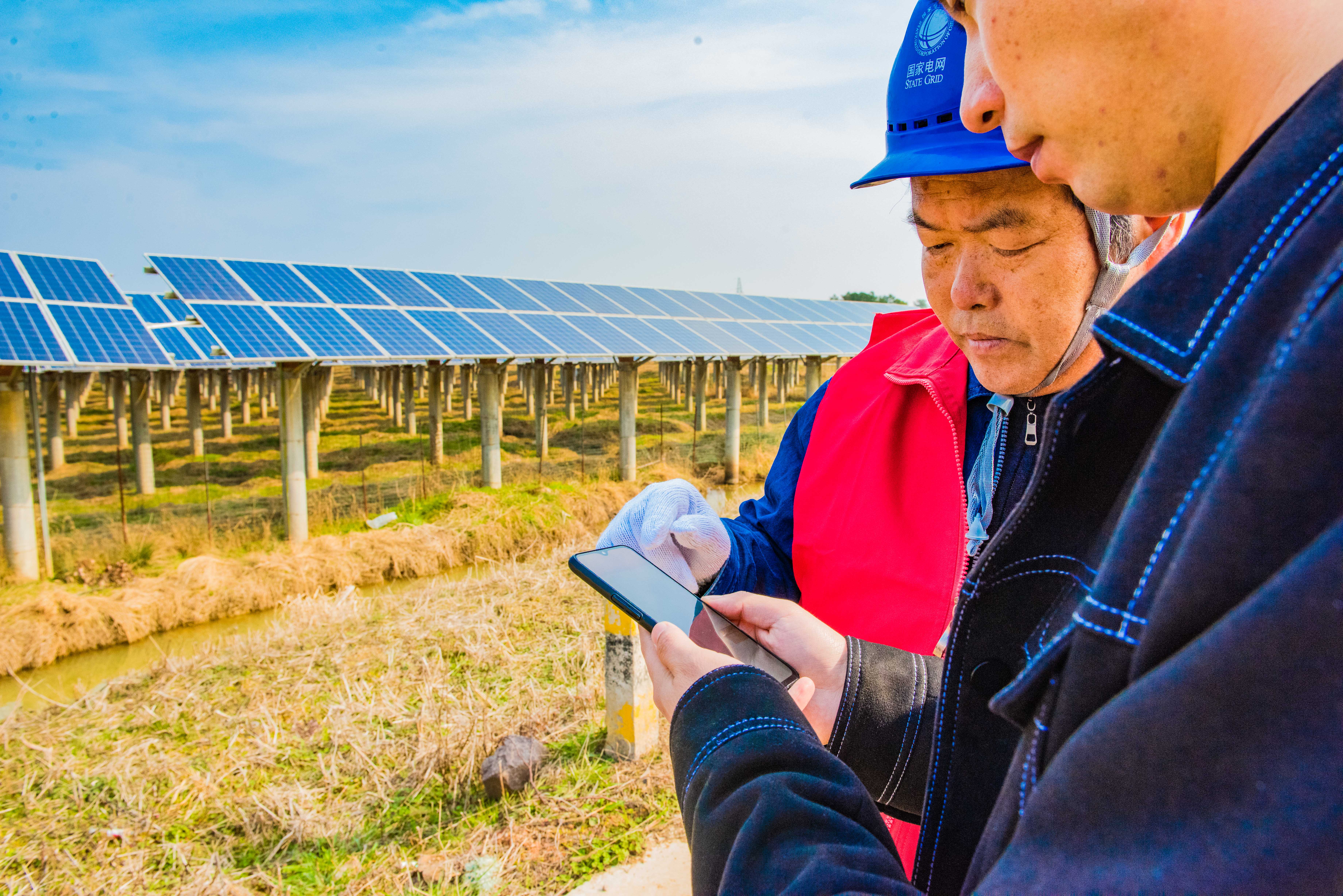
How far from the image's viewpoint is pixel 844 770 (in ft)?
2.58

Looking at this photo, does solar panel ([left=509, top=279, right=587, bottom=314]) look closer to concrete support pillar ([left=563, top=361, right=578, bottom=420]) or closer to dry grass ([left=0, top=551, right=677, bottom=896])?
concrete support pillar ([left=563, top=361, right=578, bottom=420])

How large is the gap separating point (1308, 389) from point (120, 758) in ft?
20.5

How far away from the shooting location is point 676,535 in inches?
74.1

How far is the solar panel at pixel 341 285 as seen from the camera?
45.1 ft

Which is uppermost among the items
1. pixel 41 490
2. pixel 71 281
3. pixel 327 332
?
pixel 71 281

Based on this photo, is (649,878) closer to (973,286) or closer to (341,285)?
(973,286)

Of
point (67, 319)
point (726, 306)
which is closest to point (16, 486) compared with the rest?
point (67, 319)

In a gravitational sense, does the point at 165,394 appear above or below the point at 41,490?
above

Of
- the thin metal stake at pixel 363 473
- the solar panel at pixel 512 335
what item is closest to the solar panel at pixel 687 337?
the solar panel at pixel 512 335

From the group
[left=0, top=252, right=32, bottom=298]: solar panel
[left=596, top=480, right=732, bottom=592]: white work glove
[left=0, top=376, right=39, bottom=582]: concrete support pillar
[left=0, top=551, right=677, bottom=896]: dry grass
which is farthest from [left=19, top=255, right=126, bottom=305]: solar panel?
[left=596, top=480, right=732, bottom=592]: white work glove

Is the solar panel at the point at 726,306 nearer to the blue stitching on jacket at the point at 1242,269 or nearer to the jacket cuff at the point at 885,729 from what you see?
the jacket cuff at the point at 885,729

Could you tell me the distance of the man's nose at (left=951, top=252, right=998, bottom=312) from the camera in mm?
1525

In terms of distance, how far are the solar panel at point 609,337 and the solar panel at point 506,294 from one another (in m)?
0.88

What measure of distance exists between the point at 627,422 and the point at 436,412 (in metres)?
4.08
